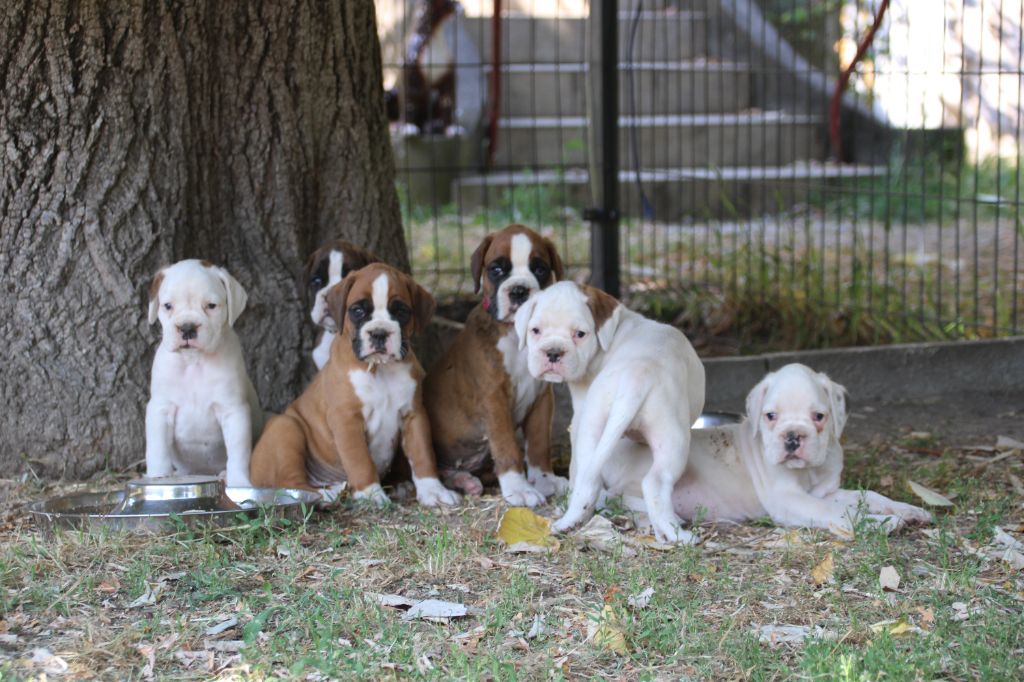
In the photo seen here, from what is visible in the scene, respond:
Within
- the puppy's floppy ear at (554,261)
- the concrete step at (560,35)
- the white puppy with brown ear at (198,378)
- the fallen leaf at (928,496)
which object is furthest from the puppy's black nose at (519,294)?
the concrete step at (560,35)

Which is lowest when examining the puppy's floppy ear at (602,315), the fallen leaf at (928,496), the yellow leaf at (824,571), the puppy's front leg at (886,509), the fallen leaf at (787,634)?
the fallen leaf at (787,634)

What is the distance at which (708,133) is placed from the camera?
40.5 feet

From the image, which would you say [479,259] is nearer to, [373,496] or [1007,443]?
[373,496]

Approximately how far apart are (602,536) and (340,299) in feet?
4.80

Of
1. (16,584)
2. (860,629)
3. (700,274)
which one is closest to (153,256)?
(16,584)

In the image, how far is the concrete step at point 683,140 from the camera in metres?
12.3

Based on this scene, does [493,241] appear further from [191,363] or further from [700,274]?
[700,274]

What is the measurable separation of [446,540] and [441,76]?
859 centimetres

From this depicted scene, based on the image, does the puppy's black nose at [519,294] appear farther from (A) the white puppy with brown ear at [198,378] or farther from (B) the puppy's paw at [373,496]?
(A) the white puppy with brown ear at [198,378]

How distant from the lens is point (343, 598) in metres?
4.16

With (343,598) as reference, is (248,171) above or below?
above

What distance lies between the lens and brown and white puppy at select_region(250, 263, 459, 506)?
517 centimetres

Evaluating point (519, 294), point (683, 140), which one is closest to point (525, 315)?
point (519, 294)

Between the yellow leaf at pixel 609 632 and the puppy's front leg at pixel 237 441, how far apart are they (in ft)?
6.93
